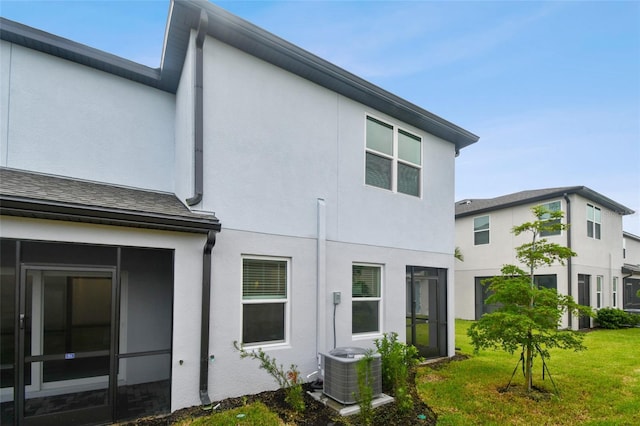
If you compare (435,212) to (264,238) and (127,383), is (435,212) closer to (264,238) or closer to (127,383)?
(264,238)

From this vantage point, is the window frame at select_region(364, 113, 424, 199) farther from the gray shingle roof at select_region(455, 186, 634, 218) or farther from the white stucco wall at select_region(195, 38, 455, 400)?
the gray shingle roof at select_region(455, 186, 634, 218)

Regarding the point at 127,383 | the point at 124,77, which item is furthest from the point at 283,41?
the point at 127,383

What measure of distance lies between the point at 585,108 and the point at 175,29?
1562 cm

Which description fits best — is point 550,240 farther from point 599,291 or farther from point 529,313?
point 529,313

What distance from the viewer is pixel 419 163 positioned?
8586mm

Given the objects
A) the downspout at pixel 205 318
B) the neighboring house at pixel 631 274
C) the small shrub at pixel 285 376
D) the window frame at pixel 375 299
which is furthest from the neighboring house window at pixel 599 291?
the downspout at pixel 205 318

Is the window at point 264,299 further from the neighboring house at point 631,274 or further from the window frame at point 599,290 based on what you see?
the neighboring house at point 631,274

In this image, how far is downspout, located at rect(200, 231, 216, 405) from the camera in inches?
197

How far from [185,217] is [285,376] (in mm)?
3185

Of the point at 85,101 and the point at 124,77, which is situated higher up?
the point at 124,77

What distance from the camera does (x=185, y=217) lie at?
191 inches

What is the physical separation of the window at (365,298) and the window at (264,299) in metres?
1.62

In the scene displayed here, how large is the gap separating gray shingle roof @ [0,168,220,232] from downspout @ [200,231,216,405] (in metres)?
0.28

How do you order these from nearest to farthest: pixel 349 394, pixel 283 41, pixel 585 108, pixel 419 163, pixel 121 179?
pixel 349 394 → pixel 283 41 → pixel 121 179 → pixel 419 163 → pixel 585 108
